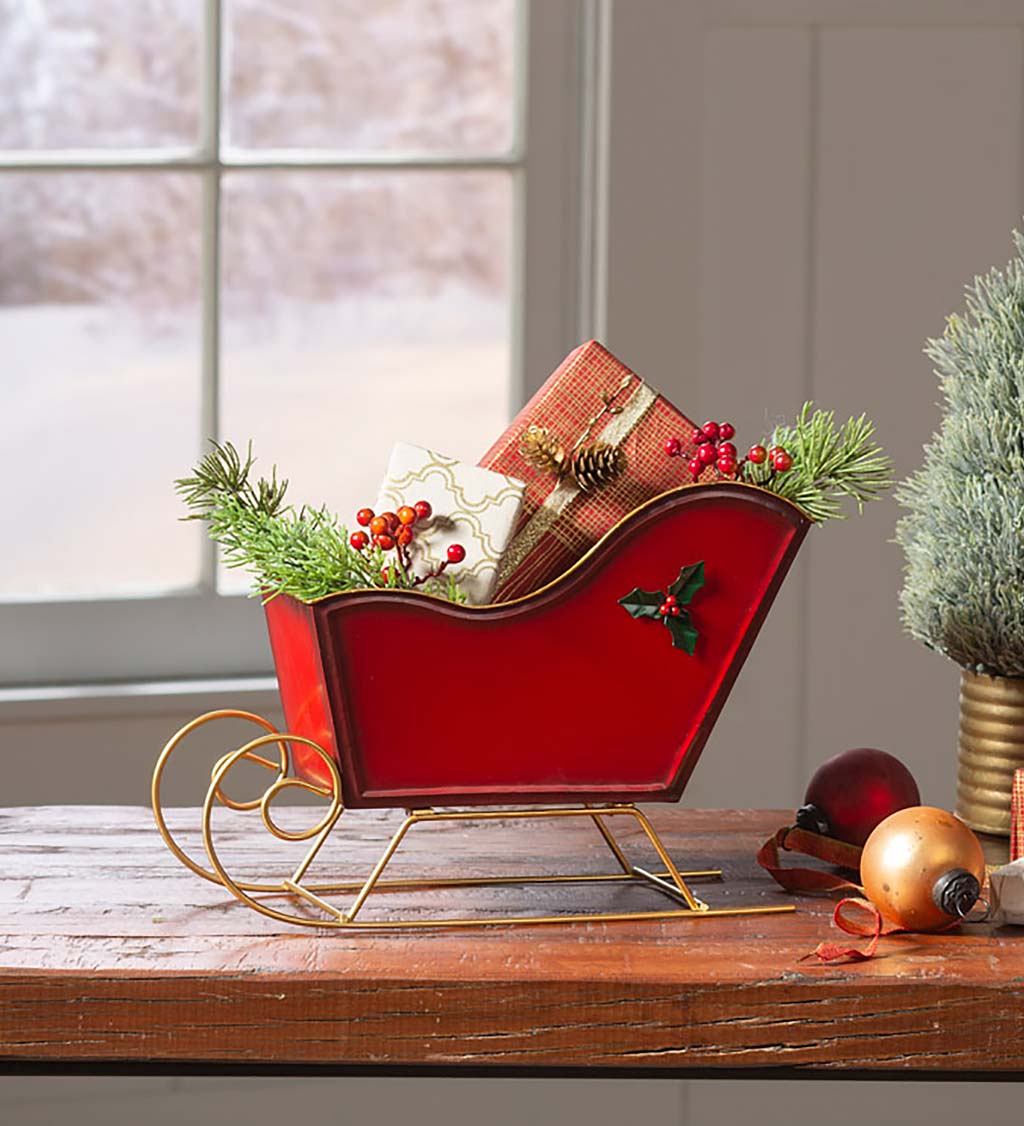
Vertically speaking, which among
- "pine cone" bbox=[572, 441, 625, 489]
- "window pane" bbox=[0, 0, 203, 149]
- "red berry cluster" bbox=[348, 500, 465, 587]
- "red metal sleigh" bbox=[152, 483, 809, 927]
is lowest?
"red metal sleigh" bbox=[152, 483, 809, 927]

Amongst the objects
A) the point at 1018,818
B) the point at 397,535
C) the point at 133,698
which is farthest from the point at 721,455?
the point at 133,698

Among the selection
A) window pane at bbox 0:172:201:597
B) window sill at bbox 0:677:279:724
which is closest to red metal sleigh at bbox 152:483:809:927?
window sill at bbox 0:677:279:724

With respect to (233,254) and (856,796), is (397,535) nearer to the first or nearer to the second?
(856,796)

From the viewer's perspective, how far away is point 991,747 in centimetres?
105

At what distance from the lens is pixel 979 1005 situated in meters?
0.77

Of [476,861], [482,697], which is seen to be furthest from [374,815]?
[482,697]

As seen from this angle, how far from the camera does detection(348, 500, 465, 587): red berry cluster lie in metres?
0.85

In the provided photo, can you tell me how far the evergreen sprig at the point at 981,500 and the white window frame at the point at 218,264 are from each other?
0.78 m

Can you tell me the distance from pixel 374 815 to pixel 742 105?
3.39 ft

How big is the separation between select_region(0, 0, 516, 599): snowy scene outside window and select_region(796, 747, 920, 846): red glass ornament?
3.13 ft

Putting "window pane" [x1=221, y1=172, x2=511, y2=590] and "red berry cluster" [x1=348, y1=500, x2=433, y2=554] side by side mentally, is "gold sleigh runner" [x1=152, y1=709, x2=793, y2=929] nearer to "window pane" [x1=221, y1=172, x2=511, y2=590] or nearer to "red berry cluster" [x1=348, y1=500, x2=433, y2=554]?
"red berry cluster" [x1=348, y1=500, x2=433, y2=554]

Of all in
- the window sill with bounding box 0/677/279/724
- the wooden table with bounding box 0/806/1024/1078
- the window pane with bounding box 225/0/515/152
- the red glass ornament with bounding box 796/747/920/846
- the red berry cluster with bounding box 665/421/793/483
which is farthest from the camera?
the window pane with bounding box 225/0/515/152

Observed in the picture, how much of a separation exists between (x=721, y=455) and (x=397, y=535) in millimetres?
184

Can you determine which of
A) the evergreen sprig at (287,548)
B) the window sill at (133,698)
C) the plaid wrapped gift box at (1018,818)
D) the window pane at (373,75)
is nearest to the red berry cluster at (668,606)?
the evergreen sprig at (287,548)
